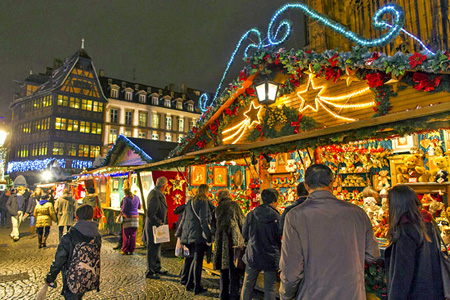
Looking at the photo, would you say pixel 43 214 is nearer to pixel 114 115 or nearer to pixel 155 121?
pixel 114 115

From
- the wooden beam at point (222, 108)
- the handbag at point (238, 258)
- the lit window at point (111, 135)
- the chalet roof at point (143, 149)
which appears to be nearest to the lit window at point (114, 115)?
the lit window at point (111, 135)

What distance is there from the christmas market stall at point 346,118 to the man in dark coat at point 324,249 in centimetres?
166

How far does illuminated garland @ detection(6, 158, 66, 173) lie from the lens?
3550cm

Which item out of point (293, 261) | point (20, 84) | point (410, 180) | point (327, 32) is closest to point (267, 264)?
point (293, 261)

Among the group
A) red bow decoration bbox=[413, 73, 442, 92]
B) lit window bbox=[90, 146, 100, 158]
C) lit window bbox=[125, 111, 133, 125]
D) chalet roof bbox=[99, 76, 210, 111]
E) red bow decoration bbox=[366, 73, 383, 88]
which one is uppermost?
chalet roof bbox=[99, 76, 210, 111]

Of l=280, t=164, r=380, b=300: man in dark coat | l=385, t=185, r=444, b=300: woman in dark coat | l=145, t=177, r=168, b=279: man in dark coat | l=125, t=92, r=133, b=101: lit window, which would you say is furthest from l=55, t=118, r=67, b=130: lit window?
l=385, t=185, r=444, b=300: woman in dark coat

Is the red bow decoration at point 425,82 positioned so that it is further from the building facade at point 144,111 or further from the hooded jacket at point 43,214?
the building facade at point 144,111

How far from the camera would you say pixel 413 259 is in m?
2.48

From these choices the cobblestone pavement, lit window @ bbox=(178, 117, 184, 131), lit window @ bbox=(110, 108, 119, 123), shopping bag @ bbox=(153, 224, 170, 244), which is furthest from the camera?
lit window @ bbox=(178, 117, 184, 131)

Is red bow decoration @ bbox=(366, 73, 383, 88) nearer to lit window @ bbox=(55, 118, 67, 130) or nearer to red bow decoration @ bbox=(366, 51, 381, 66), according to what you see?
red bow decoration @ bbox=(366, 51, 381, 66)

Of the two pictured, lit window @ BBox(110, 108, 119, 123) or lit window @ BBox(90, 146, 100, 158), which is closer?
lit window @ BBox(90, 146, 100, 158)

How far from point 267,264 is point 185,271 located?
2.52 meters

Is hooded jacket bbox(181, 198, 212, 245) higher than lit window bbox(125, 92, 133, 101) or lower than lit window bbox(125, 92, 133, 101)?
lower

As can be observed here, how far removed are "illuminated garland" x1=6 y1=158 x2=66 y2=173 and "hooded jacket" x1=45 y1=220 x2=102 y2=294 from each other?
119ft
